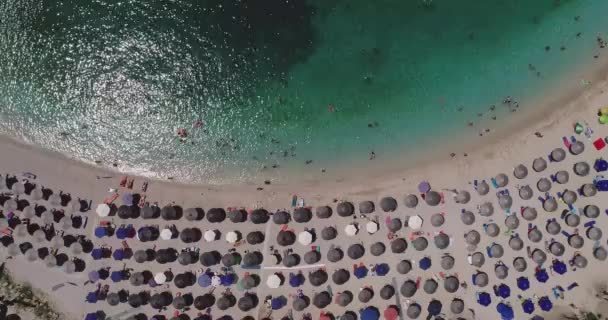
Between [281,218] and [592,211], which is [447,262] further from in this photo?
[281,218]

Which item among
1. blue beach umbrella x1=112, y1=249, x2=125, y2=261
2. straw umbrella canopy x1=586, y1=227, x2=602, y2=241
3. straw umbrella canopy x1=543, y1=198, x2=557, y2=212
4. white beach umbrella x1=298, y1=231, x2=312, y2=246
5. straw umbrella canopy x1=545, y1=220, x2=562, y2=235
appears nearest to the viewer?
straw umbrella canopy x1=586, y1=227, x2=602, y2=241

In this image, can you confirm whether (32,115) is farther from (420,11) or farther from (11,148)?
(420,11)

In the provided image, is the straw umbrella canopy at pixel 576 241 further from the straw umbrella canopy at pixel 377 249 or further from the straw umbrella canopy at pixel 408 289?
the straw umbrella canopy at pixel 377 249

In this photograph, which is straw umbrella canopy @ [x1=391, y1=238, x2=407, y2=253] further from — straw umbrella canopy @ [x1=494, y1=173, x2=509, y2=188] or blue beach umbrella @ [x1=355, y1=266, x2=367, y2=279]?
straw umbrella canopy @ [x1=494, y1=173, x2=509, y2=188]

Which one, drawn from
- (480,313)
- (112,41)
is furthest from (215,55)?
(480,313)

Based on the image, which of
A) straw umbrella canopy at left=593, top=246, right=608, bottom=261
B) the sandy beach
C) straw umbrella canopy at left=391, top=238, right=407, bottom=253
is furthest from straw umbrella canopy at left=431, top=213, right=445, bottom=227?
straw umbrella canopy at left=593, top=246, right=608, bottom=261

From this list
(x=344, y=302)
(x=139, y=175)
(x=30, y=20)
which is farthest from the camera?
(x=30, y=20)

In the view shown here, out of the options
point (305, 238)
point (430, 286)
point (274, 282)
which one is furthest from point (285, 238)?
point (430, 286)
